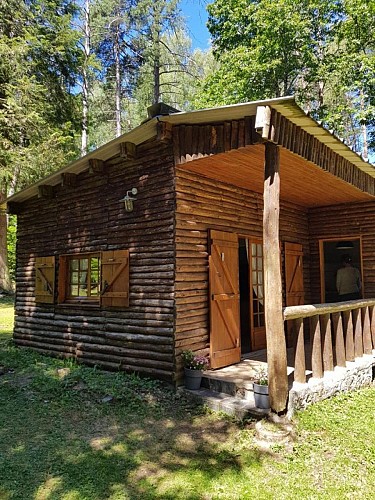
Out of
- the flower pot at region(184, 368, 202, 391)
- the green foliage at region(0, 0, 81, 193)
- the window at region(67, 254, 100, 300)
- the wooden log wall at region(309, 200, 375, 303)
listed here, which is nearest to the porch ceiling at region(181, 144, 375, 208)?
the wooden log wall at region(309, 200, 375, 303)

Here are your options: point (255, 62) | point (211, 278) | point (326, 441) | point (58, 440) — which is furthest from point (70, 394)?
point (255, 62)

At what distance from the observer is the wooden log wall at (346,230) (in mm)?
7777

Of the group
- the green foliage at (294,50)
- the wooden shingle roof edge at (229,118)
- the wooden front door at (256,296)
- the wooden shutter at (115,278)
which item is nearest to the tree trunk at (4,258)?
the wooden shingle roof edge at (229,118)

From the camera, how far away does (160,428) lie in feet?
14.0

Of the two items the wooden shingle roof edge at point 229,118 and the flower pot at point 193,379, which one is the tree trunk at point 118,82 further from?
the flower pot at point 193,379

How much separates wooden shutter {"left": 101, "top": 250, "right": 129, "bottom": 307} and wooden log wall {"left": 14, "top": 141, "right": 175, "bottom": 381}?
107 mm

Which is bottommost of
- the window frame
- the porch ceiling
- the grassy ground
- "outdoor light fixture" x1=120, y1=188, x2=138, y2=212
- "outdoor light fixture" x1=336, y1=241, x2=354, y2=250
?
the grassy ground

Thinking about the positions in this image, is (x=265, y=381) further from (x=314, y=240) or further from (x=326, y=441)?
(x=314, y=240)

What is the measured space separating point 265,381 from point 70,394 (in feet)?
8.72

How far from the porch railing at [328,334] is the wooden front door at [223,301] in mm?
Result: 1044

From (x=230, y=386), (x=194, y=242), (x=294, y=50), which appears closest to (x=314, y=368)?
(x=230, y=386)

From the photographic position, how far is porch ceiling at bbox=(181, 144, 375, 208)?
16.4 feet

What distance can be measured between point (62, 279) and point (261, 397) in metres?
4.62

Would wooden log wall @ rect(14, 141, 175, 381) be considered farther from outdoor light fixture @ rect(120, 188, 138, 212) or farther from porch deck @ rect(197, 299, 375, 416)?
porch deck @ rect(197, 299, 375, 416)
